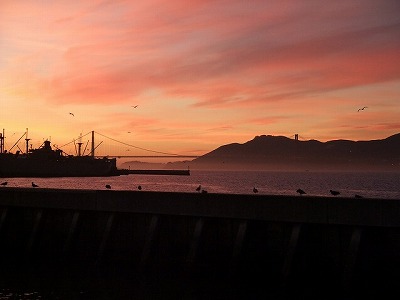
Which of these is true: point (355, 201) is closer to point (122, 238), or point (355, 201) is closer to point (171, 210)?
point (171, 210)

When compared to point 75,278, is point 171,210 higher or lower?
higher

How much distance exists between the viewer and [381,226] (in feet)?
80.8

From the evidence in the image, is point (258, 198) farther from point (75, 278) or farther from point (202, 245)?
point (75, 278)

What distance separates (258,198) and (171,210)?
17.1 feet

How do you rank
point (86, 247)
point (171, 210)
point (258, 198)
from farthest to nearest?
point (86, 247) < point (171, 210) < point (258, 198)

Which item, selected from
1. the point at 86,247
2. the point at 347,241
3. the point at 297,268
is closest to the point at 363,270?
the point at 347,241

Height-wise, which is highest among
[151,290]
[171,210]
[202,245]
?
[171,210]

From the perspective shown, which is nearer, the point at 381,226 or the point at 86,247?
the point at 381,226

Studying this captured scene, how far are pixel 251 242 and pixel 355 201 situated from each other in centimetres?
592

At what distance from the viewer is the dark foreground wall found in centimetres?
2500

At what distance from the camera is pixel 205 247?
28.6 m

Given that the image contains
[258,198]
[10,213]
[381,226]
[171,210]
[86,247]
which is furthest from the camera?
[10,213]

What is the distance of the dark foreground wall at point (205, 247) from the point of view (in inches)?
984

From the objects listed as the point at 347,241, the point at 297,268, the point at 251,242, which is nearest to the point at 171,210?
the point at 251,242
